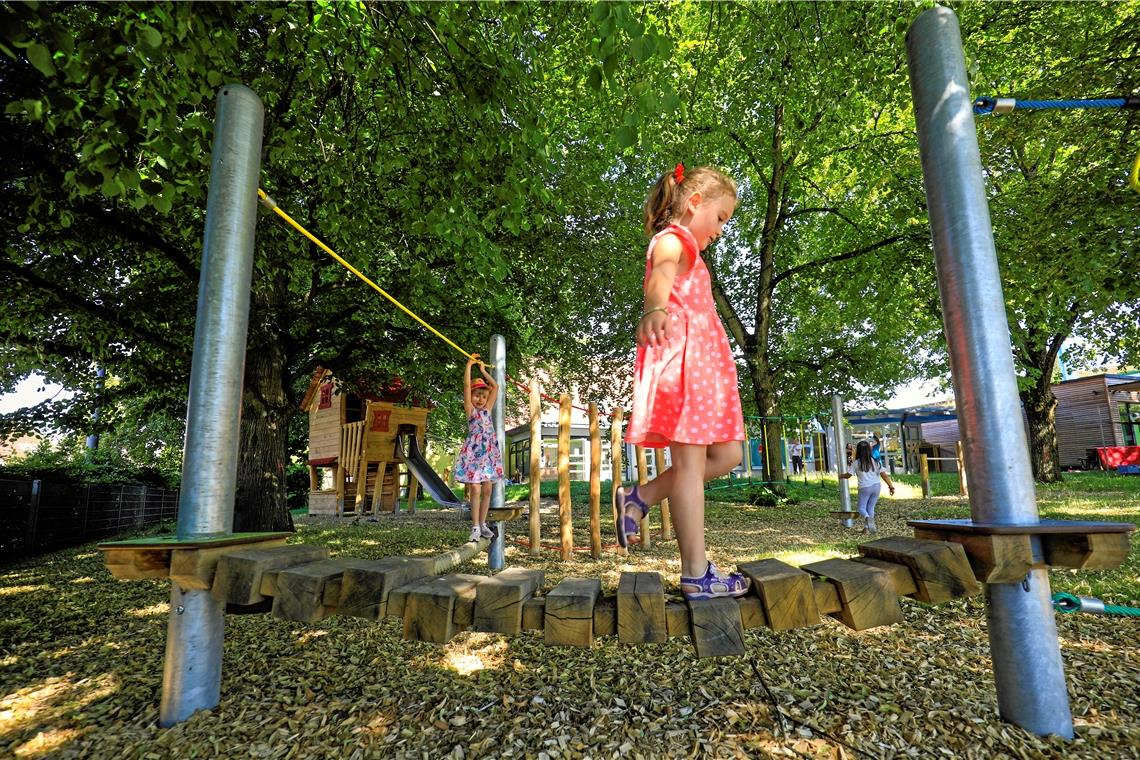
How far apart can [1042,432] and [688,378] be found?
18.9m

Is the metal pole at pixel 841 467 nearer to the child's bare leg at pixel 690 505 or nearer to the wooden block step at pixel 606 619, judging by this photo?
the child's bare leg at pixel 690 505

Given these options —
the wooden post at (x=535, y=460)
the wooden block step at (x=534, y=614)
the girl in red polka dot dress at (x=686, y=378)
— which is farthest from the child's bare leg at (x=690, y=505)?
the wooden post at (x=535, y=460)

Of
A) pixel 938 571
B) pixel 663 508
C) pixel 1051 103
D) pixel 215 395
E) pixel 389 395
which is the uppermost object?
pixel 389 395

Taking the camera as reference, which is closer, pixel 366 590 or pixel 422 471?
pixel 366 590

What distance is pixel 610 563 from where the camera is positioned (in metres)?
5.79

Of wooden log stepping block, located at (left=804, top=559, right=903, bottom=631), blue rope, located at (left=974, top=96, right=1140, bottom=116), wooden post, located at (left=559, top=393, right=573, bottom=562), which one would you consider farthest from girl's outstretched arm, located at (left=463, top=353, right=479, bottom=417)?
blue rope, located at (left=974, top=96, right=1140, bottom=116)

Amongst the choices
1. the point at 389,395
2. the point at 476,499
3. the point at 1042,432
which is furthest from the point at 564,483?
the point at 1042,432

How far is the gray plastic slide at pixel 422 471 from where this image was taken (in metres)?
12.9

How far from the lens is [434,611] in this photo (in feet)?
6.49

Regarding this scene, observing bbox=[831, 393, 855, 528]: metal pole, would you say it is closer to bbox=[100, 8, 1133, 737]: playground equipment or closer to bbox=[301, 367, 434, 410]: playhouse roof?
bbox=[100, 8, 1133, 737]: playground equipment

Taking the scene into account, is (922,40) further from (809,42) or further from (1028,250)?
(1028,250)

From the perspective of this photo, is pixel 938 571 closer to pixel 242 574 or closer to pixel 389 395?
pixel 242 574

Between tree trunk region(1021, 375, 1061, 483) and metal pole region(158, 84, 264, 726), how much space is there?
1947 centimetres

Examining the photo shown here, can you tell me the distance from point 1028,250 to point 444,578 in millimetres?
9151
